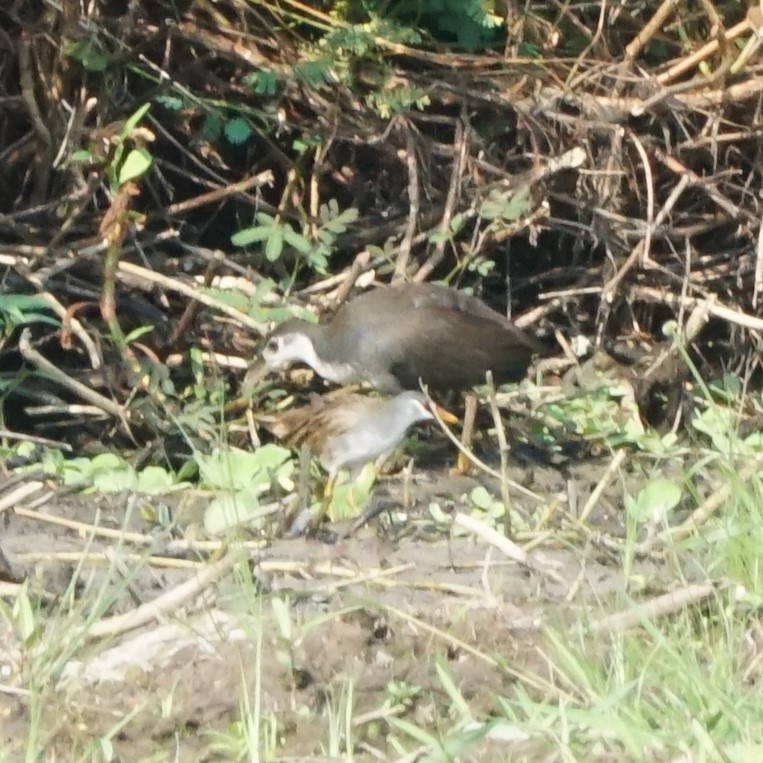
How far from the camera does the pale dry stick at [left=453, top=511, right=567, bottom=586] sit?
10.6 feet

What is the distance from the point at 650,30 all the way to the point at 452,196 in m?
0.86

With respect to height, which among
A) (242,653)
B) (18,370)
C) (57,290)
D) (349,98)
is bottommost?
(18,370)

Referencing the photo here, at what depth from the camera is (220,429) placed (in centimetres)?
422

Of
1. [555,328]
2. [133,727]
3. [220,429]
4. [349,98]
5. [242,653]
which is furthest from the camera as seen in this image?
[555,328]

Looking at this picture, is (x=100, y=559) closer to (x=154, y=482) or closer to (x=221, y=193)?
(x=154, y=482)

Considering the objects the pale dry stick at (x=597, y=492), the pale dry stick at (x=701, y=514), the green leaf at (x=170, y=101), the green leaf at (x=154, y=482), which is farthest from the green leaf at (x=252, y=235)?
the pale dry stick at (x=701, y=514)

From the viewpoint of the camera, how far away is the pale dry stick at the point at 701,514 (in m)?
3.38

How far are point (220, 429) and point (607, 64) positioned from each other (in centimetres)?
174

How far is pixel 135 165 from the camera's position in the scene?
4125mm

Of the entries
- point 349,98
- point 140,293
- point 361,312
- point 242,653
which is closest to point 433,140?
point 349,98

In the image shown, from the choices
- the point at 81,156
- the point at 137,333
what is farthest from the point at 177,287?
the point at 81,156

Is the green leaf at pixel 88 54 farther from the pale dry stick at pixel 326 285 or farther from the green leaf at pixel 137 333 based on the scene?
the pale dry stick at pixel 326 285

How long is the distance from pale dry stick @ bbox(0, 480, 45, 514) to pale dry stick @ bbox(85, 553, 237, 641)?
0.66 metres

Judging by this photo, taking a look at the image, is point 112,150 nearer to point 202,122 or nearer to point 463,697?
point 202,122
